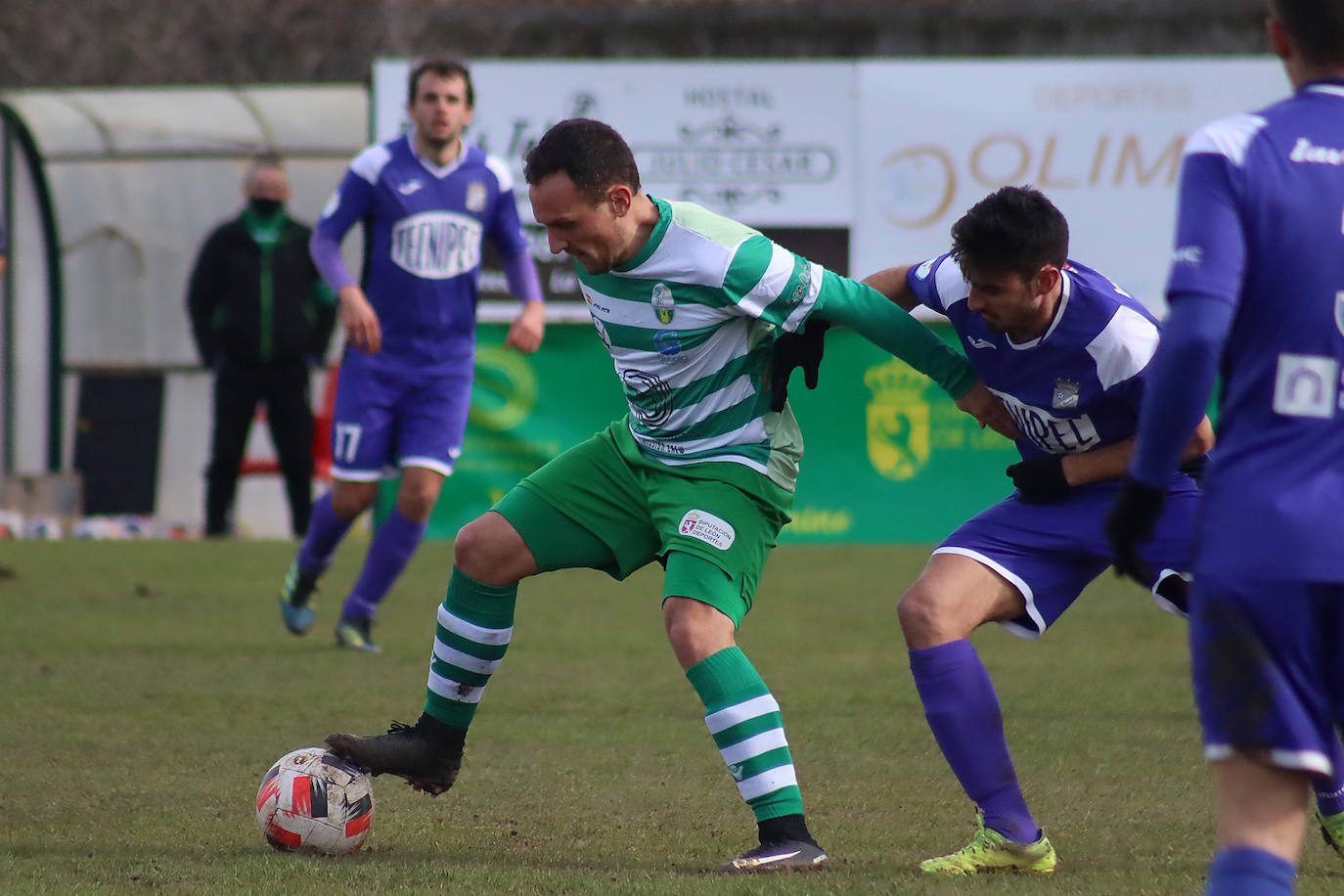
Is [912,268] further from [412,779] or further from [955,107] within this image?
[955,107]

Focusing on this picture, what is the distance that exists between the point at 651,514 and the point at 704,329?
47 centimetres

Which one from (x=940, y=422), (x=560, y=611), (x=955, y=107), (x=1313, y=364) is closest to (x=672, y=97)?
(x=955, y=107)

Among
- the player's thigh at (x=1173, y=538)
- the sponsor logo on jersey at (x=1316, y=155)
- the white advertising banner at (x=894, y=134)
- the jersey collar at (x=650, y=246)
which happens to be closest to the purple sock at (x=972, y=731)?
the player's thigh at (x=1173, y=538)

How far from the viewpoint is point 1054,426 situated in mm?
4371

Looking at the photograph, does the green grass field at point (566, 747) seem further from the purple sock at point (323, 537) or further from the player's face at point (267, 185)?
the player's face at point (267, 185)

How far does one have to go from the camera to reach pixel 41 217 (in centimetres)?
1449

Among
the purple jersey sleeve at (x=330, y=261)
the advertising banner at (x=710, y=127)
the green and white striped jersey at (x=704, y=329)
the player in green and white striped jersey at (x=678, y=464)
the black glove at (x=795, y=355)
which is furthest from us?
the advertising banner at (x=710, y=127)

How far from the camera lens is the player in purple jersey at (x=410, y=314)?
7.77 metres

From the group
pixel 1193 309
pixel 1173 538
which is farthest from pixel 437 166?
pixel 1193 309

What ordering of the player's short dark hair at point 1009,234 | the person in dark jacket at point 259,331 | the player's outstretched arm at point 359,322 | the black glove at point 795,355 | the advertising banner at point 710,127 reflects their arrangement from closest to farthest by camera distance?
the player's short dark hair at point 1009,234 < the black glove at point 795,355 < the player's outstretched arm at point 359,322 < the person in dark jacket at point 259,331 < the advertising banner at point 710,127

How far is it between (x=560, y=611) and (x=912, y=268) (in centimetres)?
524

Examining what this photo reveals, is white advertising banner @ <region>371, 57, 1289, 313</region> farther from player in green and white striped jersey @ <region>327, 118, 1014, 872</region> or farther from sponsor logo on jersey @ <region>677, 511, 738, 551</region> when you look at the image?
sponsor logo on jersey @ <region>677, 511, 738, 551</region>

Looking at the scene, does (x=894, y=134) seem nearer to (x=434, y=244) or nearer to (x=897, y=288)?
(x=434, y=244)

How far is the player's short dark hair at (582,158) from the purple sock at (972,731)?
130cm
